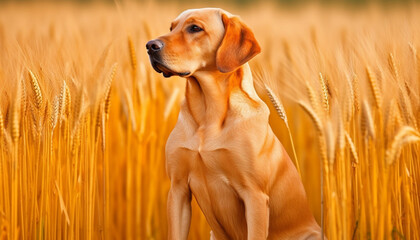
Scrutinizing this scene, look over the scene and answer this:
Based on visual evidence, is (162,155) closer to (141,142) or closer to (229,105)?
(141,142)

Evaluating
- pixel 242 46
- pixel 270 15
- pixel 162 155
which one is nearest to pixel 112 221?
pixel 162 155

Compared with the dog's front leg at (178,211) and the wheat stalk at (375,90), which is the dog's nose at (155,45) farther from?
the wheat stalk at (375,90)

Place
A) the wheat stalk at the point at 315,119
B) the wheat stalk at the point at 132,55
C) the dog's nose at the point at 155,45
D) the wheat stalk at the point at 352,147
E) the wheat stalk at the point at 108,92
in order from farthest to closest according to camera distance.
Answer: the wheat stalk at the point at 132,55 < the wheat stalk at the point at 108,92 < the dog's nose at the point at 155,45 < the wheat stalk at the point at 352,147 < the wheat stalk at the point at 315,119

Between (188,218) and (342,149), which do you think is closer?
(342,149)

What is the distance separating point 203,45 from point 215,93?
0.22 meters

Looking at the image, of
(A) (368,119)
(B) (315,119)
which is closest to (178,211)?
(B) (315,119)

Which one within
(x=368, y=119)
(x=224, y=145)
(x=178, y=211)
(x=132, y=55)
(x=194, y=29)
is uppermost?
(x=194, y=29)

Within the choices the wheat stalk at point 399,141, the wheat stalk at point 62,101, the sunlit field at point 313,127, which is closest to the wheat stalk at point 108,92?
the sunlit field at point 313,127

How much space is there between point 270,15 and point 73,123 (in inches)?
125

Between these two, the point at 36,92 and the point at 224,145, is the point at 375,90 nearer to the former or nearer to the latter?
the point at 224,145

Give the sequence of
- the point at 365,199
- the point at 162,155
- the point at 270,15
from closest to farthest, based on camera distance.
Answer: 1. the point at 365,199
2. the point at 162,155
3. the point at 270,15

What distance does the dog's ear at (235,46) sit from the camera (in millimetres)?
2350

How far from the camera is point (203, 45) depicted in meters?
2.43

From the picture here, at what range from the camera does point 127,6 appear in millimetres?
3381
